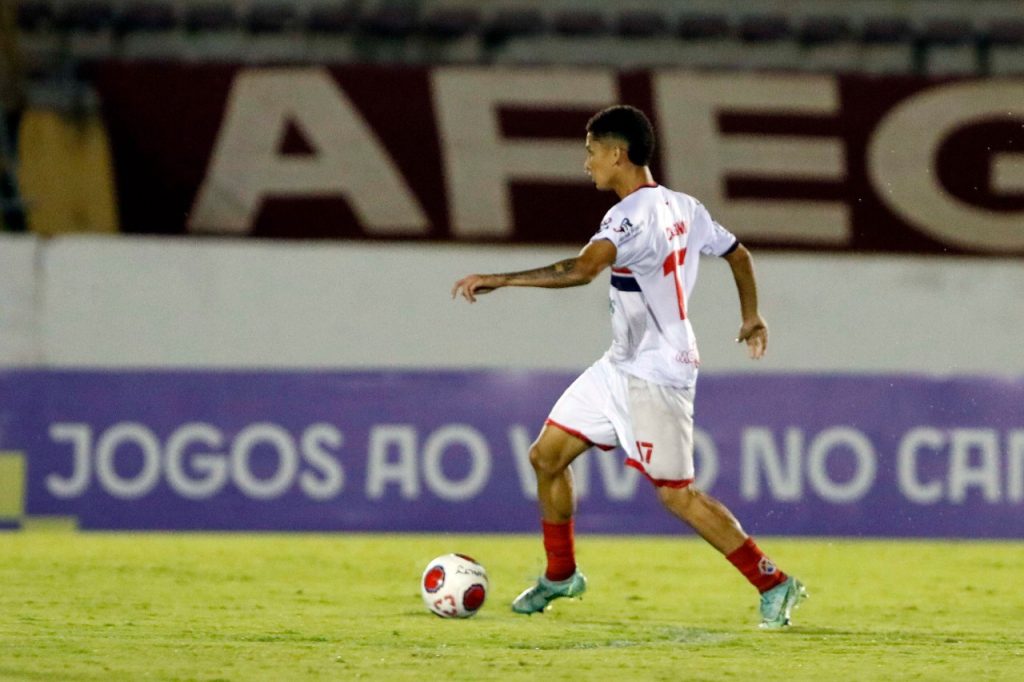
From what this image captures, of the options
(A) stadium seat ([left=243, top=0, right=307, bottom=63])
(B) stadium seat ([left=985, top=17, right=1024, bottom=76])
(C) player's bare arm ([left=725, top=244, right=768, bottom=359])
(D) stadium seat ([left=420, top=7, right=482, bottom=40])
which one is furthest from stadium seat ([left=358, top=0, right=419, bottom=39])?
(C) player's bare arm ([left=725, top=244, right=768, bottom=359])

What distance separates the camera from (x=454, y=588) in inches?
275

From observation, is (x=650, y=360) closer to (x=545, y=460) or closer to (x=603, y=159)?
(x=545, y=460)

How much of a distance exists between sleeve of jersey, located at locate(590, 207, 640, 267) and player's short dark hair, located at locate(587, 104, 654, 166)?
10.9 inches

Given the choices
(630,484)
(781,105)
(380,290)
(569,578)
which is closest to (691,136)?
(781,105)

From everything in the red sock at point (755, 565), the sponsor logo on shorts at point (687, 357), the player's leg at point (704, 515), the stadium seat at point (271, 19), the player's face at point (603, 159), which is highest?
the stadium seat at point (271, 19)

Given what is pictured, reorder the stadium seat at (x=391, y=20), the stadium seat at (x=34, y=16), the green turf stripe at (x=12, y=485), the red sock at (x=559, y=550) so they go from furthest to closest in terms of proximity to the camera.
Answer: the stadium seat at (x=391, y=20), the stadium seat at (x=34, y=16), the green turf stripe at (x=12, y=485), the red sock at (x=559, y=550)

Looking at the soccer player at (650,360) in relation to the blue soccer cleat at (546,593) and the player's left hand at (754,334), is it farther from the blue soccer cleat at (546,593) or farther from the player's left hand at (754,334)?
the blue soccer cleat at (546,593)

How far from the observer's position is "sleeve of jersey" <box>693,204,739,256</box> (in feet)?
22.6

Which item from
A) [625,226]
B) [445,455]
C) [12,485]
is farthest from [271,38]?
[625,226]

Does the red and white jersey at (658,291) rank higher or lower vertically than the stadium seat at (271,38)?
lower

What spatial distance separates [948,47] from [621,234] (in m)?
9.28

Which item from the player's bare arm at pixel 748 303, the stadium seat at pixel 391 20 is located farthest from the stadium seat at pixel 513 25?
the player's bare arm at pixel 748 303

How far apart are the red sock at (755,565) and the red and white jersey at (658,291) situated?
2.03ft

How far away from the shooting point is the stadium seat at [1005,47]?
14.9 m
